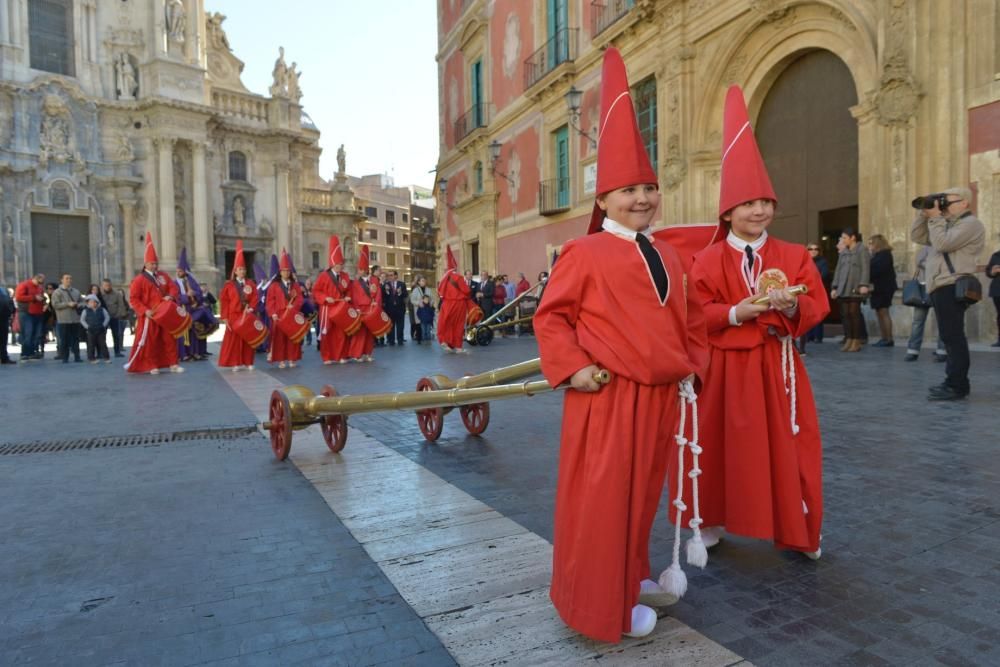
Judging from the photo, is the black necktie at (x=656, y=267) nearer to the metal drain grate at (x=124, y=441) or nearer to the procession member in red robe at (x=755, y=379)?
the procession member in red robe at (x=755, y=379)

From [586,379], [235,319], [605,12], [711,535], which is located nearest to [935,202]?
[711,535]

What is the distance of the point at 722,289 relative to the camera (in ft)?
10.9

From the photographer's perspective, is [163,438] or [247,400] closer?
[163,438]

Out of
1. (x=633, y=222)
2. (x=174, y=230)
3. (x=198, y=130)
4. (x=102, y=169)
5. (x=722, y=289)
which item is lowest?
(x=722, y=289)

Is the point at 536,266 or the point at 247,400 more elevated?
the point at 536,266

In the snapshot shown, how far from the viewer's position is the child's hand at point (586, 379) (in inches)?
94.0

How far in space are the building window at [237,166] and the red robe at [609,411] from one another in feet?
130

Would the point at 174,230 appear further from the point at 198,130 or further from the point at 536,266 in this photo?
the point at 536,266

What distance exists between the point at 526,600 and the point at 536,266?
21.8 metres

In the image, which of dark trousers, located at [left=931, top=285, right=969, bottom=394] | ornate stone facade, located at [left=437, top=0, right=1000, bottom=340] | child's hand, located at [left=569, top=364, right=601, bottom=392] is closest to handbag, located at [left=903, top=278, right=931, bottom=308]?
ornate stone facade, located at [left=437, top=0, right=1000, bottom=340]

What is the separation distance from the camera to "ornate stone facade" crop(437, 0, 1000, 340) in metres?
10.6

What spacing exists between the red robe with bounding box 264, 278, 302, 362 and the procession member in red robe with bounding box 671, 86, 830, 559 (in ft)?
35.2

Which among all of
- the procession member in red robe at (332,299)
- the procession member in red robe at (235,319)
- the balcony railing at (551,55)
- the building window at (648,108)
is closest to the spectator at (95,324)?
the procession member in red robe at (235,319)

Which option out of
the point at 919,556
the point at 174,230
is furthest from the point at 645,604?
the point at 174,230
